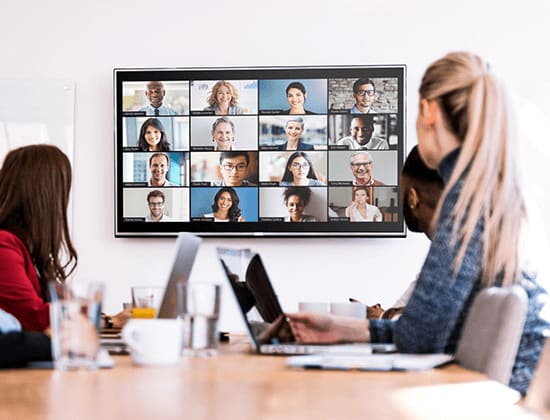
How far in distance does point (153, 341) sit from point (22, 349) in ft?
0.73

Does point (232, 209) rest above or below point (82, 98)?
below

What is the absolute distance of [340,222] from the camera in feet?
14.5

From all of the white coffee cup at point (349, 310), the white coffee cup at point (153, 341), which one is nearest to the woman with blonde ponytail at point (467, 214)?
the white coffee cup at point (153, 341)

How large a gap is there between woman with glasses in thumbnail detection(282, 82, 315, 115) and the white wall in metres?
0.14

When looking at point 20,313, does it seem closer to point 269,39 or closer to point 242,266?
point 242,266

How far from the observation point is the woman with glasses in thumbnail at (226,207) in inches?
176

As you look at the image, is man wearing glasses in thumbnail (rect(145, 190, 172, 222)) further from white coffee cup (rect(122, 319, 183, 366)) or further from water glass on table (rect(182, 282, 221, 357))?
white coffee cup (rect(122, 319, 183, 366))

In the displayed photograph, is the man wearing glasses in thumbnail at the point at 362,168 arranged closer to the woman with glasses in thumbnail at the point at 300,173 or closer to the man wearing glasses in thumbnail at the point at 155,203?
the woman with glasses in thumbnail at the point at 300,173

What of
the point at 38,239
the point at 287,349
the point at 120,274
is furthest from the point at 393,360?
the point at 120,274

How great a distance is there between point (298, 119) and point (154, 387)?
3.15 meters

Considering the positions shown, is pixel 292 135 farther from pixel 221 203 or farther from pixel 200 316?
pixel 200 316

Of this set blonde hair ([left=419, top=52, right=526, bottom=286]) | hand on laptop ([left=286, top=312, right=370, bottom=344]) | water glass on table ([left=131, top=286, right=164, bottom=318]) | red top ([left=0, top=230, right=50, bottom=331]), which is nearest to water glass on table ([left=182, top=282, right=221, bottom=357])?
hand on laptop ([left=286, top=312, right=370, bottom=344])

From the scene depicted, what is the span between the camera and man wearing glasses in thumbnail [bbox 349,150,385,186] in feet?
14.5

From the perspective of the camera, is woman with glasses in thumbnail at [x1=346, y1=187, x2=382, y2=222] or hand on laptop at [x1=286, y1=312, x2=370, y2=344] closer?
hand on laptop at [x1=286, y1=312, x2=370, y2=344]
